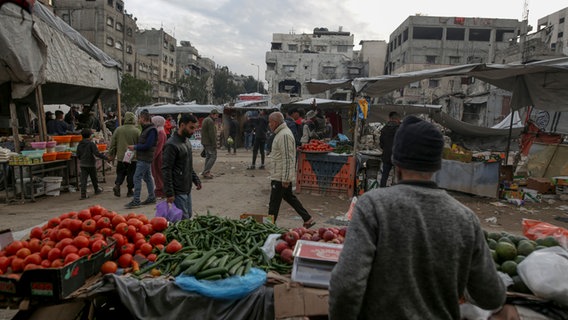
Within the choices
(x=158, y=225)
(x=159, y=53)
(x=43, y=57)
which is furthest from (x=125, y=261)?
(x=159, y=53)

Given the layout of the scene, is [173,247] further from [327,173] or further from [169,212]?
[327,173]

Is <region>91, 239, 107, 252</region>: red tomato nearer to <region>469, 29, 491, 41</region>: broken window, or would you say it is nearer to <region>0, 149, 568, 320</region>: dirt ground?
<region>0, 149, 568, 320</region>: dirt ground

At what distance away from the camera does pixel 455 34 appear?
184 ft

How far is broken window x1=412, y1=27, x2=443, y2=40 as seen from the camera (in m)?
55.4

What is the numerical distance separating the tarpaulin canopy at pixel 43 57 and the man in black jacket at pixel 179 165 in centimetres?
437

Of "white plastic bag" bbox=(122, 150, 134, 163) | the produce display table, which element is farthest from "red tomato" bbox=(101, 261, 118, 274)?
the produce display table

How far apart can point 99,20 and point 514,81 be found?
5066 centimetres

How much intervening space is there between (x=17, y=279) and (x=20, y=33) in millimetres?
7483

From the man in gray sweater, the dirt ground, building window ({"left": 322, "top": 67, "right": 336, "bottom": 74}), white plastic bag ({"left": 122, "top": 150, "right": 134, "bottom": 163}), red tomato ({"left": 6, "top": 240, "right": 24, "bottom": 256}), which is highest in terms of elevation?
building window ({"left": 322, "top": 67, "right": 336, "bottom": 74})

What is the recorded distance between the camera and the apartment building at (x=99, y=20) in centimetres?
4828

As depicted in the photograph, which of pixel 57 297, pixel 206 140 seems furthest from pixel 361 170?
pixel 57 297

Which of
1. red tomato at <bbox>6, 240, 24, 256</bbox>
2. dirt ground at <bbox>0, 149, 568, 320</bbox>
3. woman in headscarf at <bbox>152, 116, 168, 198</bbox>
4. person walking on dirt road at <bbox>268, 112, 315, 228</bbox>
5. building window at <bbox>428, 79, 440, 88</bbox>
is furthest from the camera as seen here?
building window at <bbox>428, 79, 440, 88</bbox>

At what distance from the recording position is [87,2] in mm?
48469

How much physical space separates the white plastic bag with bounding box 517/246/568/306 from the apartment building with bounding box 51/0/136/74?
53.3m
